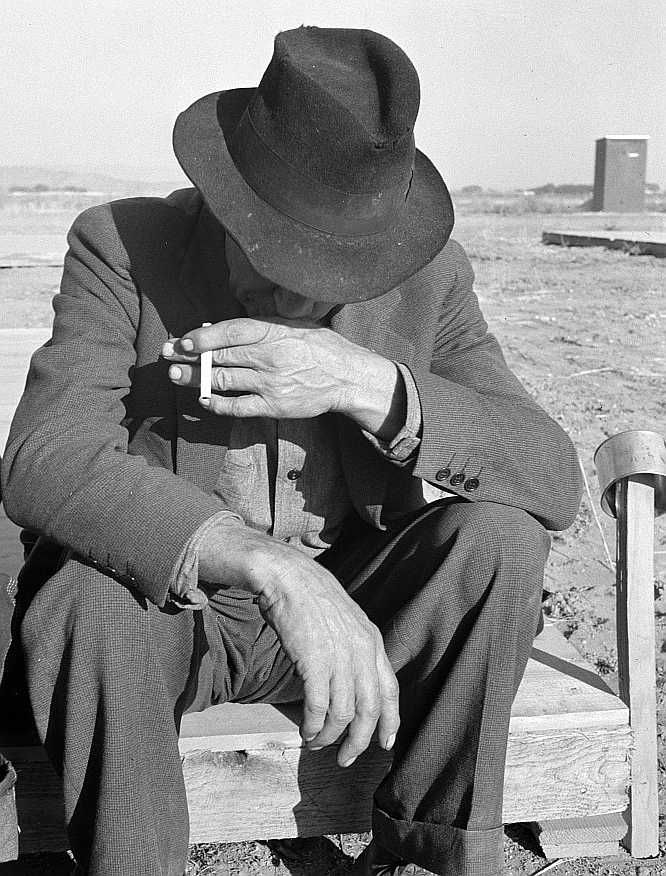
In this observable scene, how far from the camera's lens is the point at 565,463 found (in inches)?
85.0

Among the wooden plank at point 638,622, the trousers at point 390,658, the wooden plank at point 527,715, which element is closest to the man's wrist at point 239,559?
the trousers at point 390,658

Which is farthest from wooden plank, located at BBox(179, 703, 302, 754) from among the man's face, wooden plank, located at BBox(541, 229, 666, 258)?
wooden plank, located at BBox(541, 229, 666, 258)

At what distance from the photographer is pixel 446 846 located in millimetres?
1952

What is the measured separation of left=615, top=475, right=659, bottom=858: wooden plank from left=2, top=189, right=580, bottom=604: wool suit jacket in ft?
0.82

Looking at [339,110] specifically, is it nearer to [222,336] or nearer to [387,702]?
[222,336]

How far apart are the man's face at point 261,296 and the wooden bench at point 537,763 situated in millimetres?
816

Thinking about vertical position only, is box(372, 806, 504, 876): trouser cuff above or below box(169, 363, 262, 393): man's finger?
below

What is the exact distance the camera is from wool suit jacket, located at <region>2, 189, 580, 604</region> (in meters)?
1.88

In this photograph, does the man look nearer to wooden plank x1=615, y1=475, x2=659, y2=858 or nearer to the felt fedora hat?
the felt fedora hat

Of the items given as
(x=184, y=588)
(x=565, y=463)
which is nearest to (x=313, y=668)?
(x=184, y=588)

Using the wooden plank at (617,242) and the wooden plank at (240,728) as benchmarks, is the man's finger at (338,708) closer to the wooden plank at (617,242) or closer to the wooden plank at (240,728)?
the wooden plank at (240,728)

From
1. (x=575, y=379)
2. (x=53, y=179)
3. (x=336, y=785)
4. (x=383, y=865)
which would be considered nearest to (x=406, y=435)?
(x=336, y=785)

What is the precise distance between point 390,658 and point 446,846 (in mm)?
366

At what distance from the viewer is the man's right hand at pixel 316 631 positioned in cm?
176
